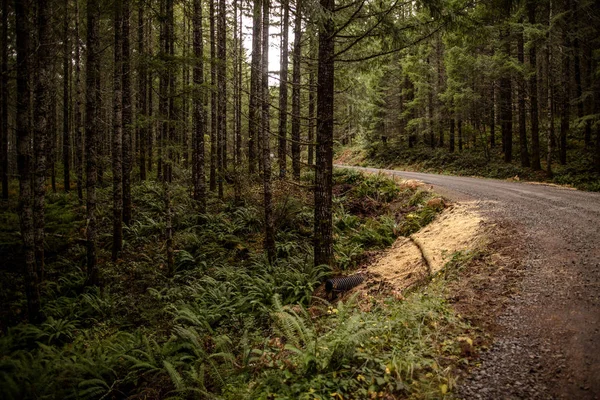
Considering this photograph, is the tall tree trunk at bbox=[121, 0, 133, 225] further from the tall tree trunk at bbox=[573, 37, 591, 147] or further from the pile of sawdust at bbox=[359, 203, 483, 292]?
the tall tree trunk at bbox=[573, 37, 591, 147]

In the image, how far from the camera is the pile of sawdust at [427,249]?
25.6ft

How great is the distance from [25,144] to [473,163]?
2521 cm

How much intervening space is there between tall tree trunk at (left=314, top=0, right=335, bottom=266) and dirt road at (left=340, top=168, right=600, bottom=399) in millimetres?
4386

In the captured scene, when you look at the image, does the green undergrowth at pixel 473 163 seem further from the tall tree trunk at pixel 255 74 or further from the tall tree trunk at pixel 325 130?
the tall tree trunk at pixel 255 74

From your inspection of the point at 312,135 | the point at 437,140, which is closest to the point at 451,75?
the point at 437,140

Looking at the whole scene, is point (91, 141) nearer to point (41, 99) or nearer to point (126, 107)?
point (41, 99)

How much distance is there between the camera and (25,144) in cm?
784

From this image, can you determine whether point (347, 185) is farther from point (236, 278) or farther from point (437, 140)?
point (437, 140)

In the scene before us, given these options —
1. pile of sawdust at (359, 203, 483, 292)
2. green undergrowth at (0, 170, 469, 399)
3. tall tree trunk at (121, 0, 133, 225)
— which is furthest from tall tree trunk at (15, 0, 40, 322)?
pile of sawdust at (359, 203, 483, 292)

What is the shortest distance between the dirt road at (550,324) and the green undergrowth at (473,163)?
387 inches

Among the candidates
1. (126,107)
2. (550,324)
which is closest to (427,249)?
(550,324)

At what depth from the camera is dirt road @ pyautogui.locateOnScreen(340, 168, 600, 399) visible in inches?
148

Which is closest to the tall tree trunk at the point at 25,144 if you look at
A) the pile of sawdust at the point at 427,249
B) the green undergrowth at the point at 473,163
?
the pile of sawdust at the point at 427,249

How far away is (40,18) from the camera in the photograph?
26.5 ft
